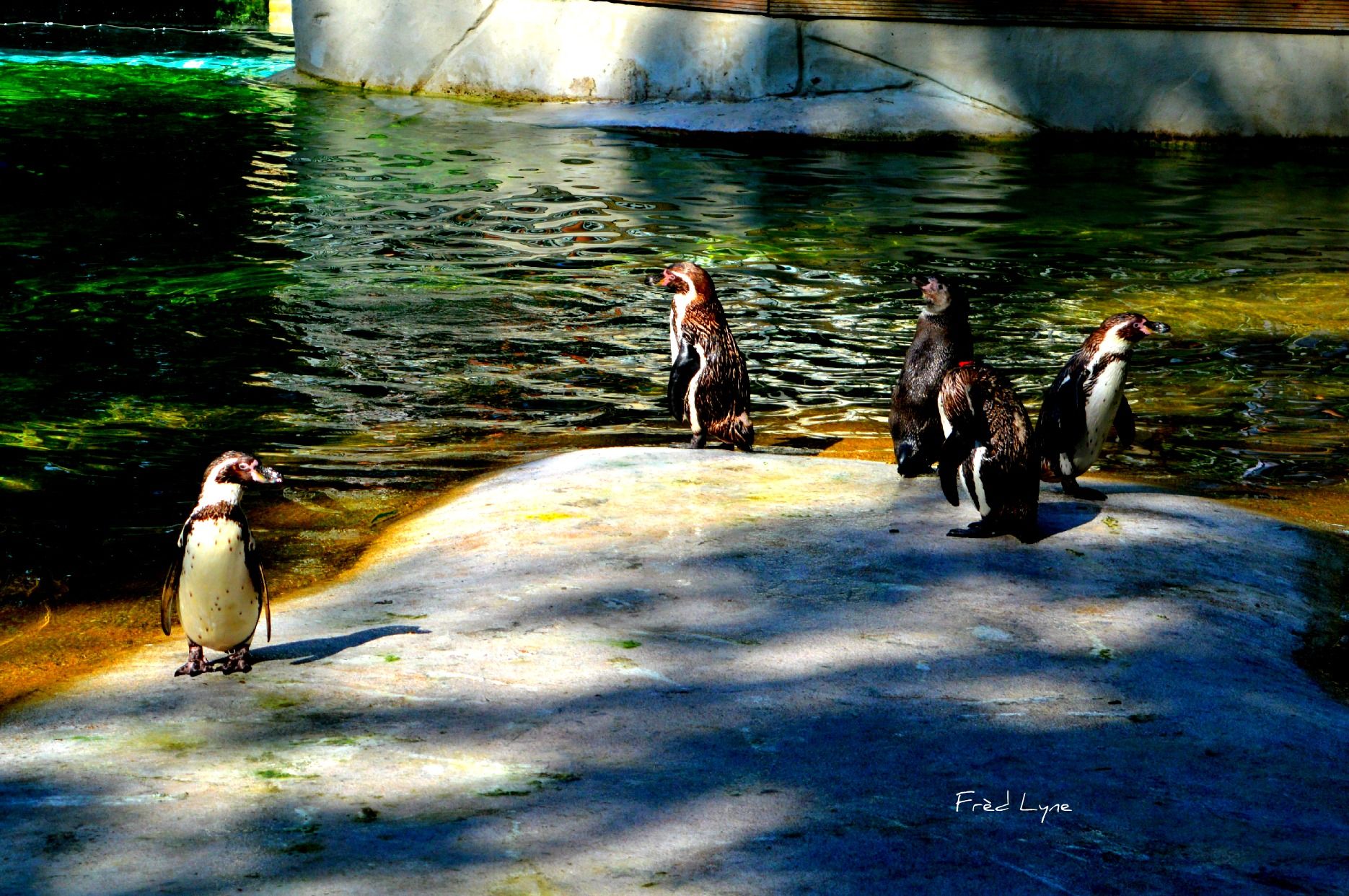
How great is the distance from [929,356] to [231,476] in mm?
3101

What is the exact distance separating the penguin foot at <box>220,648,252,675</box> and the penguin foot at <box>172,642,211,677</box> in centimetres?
5

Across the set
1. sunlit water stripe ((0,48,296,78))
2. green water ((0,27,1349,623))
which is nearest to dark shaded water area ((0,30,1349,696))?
green water ((0,27,1349,623))

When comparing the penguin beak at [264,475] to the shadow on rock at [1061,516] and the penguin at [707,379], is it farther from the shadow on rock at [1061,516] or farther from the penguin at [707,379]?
the penguin at [707,379]

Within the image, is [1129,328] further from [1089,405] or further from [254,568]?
[254,568]

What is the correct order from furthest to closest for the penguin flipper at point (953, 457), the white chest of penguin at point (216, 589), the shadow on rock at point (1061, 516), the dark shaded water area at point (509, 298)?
the dark shaded water area at point (509, 298) < the penguin flipper at point (953, 457) < the shadow on rock at point (1061, 516) < the white chest of penguin at point (216, 589)

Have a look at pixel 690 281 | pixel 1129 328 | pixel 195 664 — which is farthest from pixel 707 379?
pixel 195 664

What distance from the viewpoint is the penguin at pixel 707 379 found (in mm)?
6340

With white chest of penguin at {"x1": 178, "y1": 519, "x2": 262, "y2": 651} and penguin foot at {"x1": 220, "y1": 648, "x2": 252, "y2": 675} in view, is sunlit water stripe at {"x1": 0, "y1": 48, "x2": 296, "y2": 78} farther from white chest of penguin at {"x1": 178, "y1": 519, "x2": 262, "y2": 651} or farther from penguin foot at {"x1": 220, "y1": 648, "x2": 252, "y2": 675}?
penguin foot at {"x1": 220, "y1": 648, "x2": 252, "y2": 675}

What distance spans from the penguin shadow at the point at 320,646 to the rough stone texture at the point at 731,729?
0.8 inches

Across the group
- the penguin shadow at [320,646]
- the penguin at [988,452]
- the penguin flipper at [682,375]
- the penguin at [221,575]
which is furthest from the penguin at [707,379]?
the penguin at [221,575]

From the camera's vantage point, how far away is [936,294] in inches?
238

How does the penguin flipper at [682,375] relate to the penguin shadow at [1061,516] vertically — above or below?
above

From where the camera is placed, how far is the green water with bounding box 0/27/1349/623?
6.66 meters

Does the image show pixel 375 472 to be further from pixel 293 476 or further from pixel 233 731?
pixel 233 731
